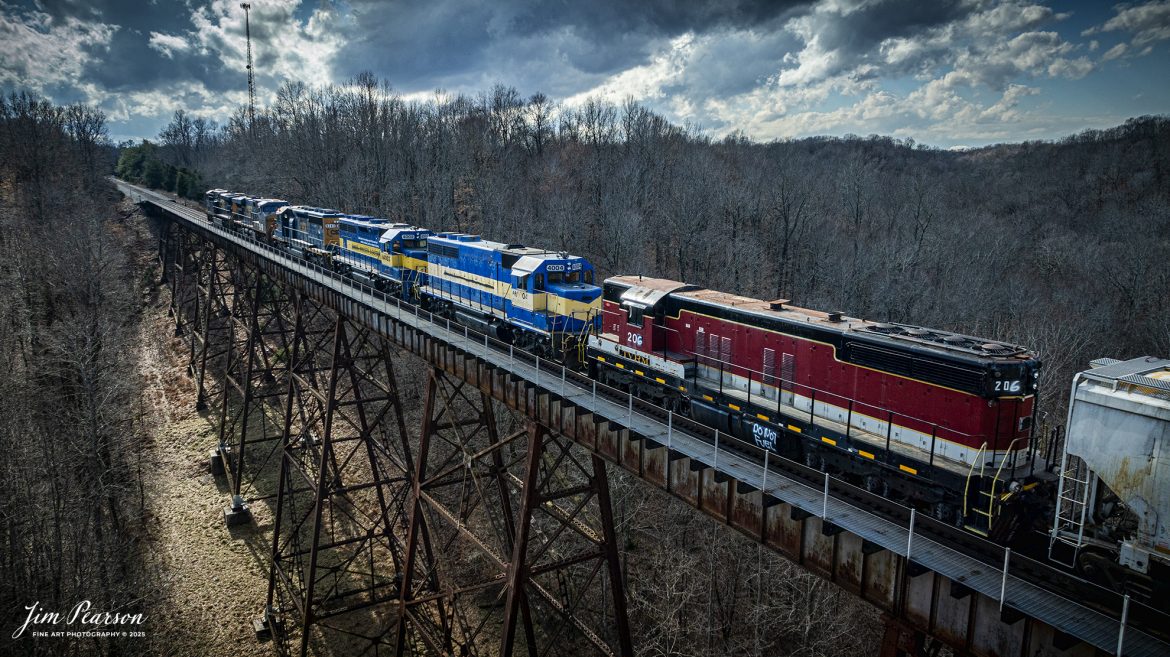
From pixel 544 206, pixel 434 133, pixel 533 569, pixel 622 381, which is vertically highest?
pixel 434 133

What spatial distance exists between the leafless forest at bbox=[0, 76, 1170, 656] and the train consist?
6197 millimetres

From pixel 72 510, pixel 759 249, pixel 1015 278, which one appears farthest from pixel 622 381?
pixel 1015 278

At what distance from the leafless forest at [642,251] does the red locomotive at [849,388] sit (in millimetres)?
6176

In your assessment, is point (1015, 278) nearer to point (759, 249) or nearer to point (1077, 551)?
point (759, 249)

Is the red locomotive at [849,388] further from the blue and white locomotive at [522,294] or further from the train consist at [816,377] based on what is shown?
the blue and white locomotive at [522,294]

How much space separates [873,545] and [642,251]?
Result: 119ft

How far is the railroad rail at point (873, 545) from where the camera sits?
687cm

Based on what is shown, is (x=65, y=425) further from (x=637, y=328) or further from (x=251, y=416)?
→ (x=637, y=328)

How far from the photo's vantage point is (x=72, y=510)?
71.6 ft

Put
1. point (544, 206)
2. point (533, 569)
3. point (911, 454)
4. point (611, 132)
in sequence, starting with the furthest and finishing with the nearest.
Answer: point (611, 132) → point (544, 206) → point (533, 569) → point (911, 454)

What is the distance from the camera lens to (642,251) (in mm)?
43156

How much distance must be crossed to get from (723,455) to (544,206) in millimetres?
44388

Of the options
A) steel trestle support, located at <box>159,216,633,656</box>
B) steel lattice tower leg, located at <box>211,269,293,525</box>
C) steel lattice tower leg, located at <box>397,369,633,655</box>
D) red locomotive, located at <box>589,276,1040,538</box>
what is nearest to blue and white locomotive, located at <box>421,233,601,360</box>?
red locomotive, located at <box>589,276,1040,538</box>

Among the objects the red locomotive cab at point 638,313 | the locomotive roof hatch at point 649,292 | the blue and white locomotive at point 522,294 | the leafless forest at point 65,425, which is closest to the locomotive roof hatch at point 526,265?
the blue and white locomotive at point 522,294
